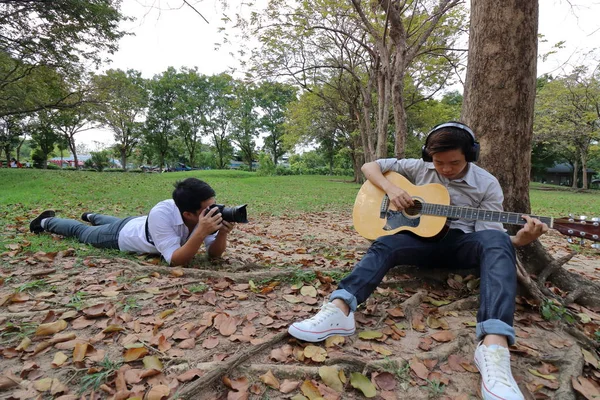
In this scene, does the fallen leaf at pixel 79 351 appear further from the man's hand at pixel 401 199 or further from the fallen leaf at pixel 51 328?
the man's hand at pixel 401 199

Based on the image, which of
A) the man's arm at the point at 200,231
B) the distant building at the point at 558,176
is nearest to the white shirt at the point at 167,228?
the man's arm at the point at 200,231

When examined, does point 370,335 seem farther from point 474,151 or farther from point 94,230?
point 94,230

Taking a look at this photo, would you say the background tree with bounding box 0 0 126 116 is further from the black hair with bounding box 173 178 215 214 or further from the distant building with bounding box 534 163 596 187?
the distant building with bounding box 534 163 596 187

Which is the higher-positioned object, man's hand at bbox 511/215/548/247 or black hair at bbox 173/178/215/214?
black hair at bbox 173/178/215/214

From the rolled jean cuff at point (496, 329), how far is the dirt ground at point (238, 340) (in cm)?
20

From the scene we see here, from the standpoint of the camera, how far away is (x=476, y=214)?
94.0 inches

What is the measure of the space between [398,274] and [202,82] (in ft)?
123

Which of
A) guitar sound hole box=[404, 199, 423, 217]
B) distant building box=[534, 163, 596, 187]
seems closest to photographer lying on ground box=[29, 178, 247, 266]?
guitar sound hole box=[404, 199, 423, 217]

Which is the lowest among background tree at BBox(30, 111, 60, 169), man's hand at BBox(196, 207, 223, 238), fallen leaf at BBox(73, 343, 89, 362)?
fallen leaf at BBox(73, 343, 89, 362)

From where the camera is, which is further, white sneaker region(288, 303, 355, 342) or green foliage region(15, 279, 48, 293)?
green foliage region(15, 279, 48, 293)

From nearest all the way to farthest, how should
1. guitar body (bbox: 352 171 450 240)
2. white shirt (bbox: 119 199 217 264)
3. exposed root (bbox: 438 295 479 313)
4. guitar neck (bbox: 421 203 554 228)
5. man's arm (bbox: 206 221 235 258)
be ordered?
guitar neck (bbox: 421 203 554 228) < exposed root (bbox: 438 295 479 313) < guitar body (bbox: 352 171 450 240) < white shirt (bbox: 119 199 217 264) < man's arm (bbox: 206 221 235 258)

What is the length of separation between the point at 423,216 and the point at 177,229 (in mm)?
2450

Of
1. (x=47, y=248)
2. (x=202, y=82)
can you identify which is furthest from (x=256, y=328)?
(x=202, y=82)

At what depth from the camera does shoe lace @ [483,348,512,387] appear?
61.4 inches
